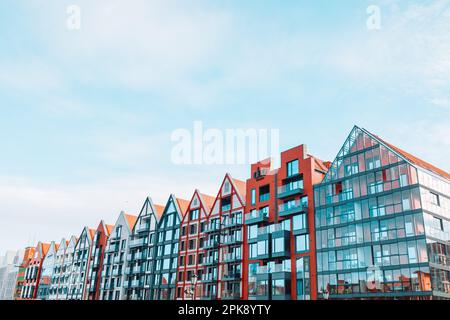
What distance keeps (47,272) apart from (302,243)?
3167 inches

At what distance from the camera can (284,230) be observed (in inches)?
2056

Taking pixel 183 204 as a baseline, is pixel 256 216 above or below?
below

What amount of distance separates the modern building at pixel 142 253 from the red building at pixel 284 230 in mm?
24109

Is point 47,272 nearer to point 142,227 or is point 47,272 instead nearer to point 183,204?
point 142,227

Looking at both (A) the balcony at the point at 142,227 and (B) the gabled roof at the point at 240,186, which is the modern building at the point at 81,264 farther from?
(B) the gabled roof at the point at 240,186

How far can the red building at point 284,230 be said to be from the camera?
4944 centimetres

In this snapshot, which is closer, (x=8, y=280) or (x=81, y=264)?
(x=81, y=264)

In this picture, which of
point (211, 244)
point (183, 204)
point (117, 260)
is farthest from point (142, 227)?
point (211, 244)

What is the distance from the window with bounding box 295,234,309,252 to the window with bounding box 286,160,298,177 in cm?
821

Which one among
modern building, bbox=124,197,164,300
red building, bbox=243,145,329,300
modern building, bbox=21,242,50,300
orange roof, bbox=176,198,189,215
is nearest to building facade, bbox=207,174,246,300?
red building, bbox=243,145,329,300

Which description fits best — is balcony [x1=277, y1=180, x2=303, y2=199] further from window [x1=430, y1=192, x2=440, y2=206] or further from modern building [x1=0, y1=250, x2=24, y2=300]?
modern building [x1=0, y1=250, x2=24, y2=300]

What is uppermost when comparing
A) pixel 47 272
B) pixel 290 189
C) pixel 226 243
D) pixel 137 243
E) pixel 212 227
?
pixel 290 189

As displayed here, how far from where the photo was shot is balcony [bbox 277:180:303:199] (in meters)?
52.7
